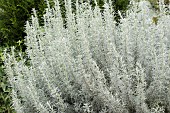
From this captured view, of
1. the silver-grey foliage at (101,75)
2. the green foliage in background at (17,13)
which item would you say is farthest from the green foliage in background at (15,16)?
the silver-grey foliage at (101,75)

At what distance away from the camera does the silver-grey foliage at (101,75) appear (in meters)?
1.96

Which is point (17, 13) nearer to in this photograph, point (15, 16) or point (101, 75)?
point (15, 16)

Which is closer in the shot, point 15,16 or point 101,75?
point 101,75

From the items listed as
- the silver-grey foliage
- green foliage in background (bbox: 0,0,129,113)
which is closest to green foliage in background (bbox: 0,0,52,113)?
green foliage in background (bbox: 0,0,129,113)

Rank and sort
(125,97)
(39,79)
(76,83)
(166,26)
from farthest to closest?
(166,26) < (39,79) < (76,83) < (125,97)

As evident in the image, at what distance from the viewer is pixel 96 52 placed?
240 centimetres

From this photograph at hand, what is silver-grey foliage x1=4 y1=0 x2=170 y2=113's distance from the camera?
6.45 feet

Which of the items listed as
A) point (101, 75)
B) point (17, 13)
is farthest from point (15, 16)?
point (101, 75)

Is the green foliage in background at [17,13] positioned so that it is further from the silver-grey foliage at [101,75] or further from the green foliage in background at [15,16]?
the silver-grey foliage at [101,75]

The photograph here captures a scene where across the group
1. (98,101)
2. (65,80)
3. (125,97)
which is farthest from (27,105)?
(125,97)

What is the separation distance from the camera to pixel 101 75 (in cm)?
198

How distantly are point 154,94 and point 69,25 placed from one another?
998mm

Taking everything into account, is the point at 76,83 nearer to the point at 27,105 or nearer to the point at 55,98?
the point at 55,98

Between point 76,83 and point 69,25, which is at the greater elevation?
point 69,25
